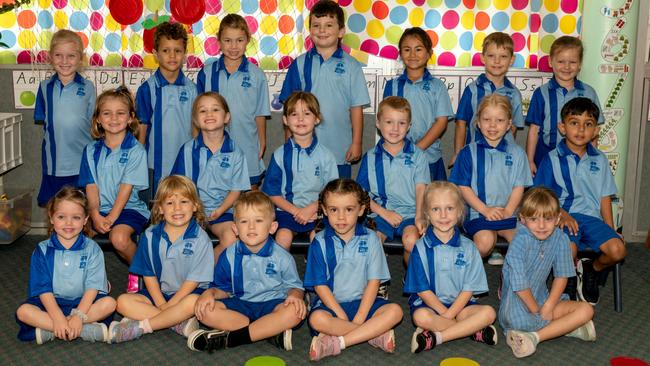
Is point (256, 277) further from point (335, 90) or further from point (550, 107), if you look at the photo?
point (550, 107)

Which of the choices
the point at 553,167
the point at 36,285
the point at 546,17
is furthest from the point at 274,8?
the point at 36,285

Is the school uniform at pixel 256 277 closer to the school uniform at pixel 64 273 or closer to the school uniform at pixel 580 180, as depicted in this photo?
the school uniform at pixel 64 273

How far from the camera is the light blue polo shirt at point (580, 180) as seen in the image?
10.4ft

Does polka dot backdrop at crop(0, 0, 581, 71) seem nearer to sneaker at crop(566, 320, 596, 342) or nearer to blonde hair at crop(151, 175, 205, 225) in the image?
blonde hair at crop(151, 175, 205, 225)

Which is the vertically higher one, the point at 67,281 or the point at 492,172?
the point at 492,172

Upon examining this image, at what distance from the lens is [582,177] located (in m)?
3.18

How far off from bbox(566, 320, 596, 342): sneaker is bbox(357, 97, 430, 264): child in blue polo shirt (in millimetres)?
803

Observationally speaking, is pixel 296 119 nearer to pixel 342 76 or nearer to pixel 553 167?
pixel 342 76

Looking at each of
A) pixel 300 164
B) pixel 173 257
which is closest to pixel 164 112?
pixel 300 164

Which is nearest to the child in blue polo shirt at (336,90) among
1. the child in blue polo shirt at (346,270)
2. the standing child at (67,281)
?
the child in blue polo shirt at (346,270)

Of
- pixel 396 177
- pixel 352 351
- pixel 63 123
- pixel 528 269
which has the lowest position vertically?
pixel 352 351

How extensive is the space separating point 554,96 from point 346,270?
1.53 metres

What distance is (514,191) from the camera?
3.16 metres

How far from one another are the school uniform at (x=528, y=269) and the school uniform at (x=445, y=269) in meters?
0.12
